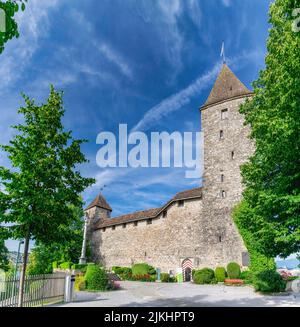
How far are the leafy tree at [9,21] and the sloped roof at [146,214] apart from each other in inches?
1141

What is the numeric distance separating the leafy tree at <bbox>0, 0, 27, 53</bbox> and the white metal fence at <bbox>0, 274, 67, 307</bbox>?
8.67 meters

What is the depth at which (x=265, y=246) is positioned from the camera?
13062 millimetres

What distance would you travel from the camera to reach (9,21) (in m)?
6.04

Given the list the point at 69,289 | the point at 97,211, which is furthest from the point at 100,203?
the point at 69,289

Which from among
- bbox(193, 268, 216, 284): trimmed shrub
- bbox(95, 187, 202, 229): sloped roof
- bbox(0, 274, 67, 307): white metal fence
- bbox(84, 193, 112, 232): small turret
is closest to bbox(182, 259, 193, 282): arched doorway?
bbox(193, 268, 216, 284): trimmed shrub

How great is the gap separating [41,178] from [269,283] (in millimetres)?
14574

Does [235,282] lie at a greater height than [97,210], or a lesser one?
lesser

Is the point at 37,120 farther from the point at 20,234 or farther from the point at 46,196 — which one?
the point at 20,234

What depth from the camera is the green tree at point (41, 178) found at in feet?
34.1

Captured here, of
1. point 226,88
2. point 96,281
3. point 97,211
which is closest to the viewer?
point 96,281

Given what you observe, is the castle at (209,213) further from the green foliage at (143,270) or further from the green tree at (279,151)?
the green tree at (279,151)

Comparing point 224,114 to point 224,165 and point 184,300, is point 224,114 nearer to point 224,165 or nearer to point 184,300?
point 224,165

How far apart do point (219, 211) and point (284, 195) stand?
1981cm

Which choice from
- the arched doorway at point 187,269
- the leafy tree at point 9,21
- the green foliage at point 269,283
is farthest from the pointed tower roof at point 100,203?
the leafy tree at point 9,21
